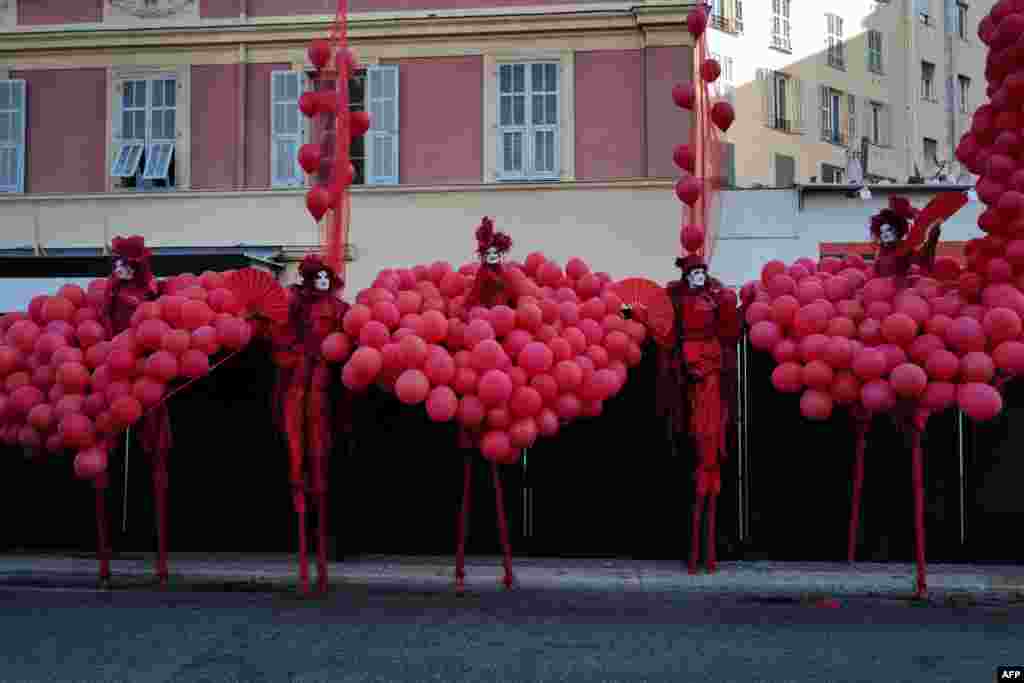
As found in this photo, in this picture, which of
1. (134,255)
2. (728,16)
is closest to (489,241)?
(134,255)

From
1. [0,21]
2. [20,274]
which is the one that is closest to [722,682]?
[20,274]

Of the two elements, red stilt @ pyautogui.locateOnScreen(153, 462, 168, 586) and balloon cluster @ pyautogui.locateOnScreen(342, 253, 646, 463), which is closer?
balloon cluster @ pyautogui.locateOnScreen(342, 253, 646, 463)

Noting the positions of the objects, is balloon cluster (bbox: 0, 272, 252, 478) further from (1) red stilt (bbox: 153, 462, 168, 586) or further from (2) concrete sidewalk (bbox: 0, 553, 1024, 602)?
(2) concrete sidewalk (bbox: 0, 553, 1024, 602)

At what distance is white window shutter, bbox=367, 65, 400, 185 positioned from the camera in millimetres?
19781

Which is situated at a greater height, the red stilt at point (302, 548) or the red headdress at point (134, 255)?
the red headdress at point (134, 255)

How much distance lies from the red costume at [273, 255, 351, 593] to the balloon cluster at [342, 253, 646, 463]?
0.99ft

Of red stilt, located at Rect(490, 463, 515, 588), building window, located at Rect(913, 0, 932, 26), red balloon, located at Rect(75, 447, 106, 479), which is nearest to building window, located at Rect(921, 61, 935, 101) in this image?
building window, located at Rect(913, 0, 932, 26)

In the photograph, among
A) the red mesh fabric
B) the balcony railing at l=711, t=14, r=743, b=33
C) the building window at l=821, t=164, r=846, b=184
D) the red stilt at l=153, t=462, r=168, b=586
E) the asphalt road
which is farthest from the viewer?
the building window at l=821, t=164, r=846, b=184

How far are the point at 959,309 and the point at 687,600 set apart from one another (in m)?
2.94

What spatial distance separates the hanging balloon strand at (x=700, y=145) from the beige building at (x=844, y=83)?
2105cm

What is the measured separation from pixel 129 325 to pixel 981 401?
21.1ft

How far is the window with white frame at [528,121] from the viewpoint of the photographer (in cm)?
1962

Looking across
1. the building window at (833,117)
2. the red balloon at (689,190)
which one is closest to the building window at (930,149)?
the building window at (833,117)

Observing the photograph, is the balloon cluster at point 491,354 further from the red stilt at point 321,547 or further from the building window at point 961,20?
the building window at point 961,20
